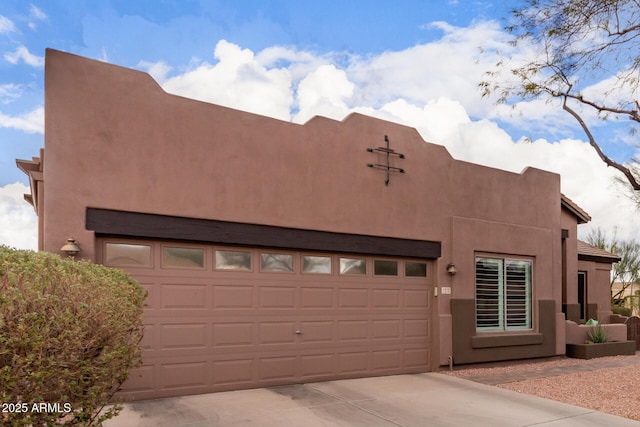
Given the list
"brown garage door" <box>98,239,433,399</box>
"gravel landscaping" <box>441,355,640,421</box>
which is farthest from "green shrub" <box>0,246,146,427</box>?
"gravel landscaping" <box>441,355,640,421</box>

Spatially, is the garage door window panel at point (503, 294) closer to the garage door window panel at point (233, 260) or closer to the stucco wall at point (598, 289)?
the garage door window panel at point (233, 260)

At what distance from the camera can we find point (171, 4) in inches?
342

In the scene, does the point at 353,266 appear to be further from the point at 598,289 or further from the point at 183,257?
the point at 598,289

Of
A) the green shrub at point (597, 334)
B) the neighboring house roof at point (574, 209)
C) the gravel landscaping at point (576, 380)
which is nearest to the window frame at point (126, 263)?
the gravel landscaping at point (576, 380)

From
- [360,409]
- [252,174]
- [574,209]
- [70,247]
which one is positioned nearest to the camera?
[70,247]

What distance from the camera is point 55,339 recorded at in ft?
11.1

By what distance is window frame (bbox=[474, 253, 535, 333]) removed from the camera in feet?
37.3

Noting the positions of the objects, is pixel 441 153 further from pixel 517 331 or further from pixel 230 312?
pixel 230 312

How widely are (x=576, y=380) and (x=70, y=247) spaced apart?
9711 mm

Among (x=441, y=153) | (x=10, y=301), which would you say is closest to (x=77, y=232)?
(x=10, y=301)

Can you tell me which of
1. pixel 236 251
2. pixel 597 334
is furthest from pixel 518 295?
pixel 236 251

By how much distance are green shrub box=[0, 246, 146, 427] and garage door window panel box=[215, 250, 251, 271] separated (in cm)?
403

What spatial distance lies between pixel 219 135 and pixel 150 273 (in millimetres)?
2498

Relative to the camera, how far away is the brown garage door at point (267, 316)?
24.5 ft
